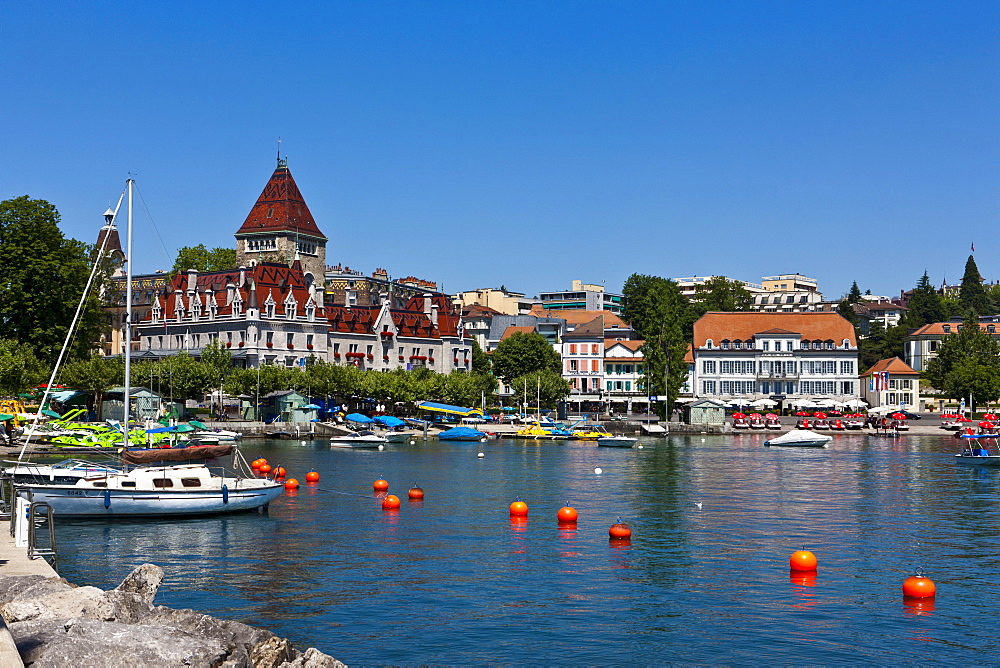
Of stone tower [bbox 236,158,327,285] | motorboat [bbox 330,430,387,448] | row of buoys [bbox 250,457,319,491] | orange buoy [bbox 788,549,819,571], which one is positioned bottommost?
orange buoy [bbox 788,549,819,571]

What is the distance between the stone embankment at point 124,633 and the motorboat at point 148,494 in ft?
65.8

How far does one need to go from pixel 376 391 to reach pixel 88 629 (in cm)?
9976

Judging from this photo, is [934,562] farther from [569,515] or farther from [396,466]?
[396,466]

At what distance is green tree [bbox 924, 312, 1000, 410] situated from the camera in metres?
134

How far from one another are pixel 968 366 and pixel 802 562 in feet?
379

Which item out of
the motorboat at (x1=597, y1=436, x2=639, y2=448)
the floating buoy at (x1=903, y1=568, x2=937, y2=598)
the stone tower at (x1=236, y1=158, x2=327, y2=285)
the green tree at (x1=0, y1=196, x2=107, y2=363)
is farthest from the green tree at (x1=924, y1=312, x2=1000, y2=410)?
the floating buoy at (x1=903, y1=568, x2=937, y2=598)

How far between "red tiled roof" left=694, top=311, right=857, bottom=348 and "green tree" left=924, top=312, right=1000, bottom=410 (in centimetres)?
1439

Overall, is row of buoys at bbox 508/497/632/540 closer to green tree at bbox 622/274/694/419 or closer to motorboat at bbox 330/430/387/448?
motorboat at bbox 330/430/387/448

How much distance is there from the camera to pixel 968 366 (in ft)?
449

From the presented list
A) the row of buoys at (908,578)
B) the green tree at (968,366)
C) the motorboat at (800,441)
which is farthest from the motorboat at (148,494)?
the green tree at (968,366)

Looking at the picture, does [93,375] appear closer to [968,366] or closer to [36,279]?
[36,279]

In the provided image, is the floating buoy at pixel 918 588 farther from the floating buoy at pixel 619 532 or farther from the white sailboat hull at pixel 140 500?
the white sailboat hull at pixel 140 500

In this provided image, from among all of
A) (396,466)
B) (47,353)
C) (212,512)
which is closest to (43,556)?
(212,512)

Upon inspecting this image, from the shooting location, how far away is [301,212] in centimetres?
16425
